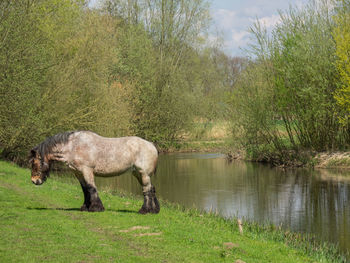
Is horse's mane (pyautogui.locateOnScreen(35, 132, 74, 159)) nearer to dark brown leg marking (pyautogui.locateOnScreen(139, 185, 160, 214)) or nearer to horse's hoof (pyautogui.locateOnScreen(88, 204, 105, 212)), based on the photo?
horse's hoof (pyautogui.locateOnScreen(88, 204, 105, 212))

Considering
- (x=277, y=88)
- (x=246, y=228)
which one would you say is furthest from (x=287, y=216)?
(x=277, y=88)

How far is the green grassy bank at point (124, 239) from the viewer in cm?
838

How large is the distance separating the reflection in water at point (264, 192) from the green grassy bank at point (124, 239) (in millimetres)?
3082

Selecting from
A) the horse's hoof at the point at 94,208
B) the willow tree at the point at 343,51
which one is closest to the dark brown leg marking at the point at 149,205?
the horse's hoof at the point at 94,208

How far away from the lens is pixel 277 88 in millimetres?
30203

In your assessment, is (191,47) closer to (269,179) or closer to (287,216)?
(269,179)

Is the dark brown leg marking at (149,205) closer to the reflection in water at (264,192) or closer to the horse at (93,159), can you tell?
the horse at (93,159)

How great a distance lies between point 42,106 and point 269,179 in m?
12.5

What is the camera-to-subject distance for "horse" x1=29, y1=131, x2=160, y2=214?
12.2 metres

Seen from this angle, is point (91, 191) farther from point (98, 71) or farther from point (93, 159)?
point (98, 71)

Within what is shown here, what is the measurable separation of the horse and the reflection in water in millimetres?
4642

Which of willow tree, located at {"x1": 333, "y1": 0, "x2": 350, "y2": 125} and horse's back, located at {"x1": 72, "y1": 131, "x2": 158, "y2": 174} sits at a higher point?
willow tree, located at {"x1": 333, "y1": 0, "x2": 350, "y2": 125}

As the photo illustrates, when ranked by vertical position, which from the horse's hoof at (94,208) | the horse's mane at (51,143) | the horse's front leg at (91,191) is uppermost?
the horse's mane at (51,143)

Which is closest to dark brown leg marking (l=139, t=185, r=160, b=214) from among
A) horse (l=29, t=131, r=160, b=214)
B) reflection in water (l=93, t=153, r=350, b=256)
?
horse (l=29, t=131, r=160, b=214)
